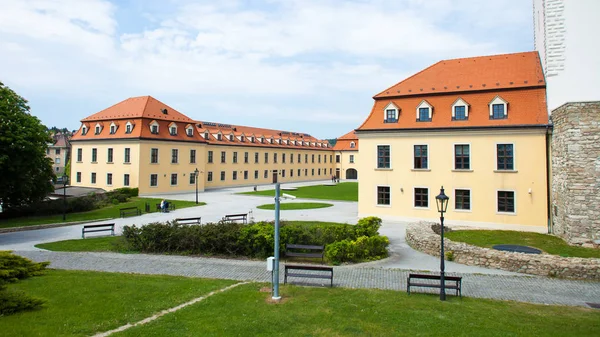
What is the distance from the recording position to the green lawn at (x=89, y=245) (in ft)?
56.0

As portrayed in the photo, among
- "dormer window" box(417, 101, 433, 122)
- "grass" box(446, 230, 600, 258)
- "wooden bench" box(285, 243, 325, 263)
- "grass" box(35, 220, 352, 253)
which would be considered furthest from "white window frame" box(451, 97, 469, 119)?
"grass" box(35, 220, 352, 253)

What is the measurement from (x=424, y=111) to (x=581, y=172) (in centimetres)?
982

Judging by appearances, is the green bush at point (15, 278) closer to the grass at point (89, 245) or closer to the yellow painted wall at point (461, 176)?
the grass at point (89, 245)

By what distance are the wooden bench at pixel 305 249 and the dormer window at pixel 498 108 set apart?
15074mm

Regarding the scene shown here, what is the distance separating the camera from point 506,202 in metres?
22.8

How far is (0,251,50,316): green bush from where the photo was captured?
841cm

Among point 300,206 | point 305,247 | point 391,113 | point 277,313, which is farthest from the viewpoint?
point 300,206

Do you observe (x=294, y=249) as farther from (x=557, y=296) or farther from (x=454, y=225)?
(x=454, y=225)

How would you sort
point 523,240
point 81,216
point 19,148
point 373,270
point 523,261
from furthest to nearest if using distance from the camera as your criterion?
point 81,216, point 19,148, point 523,240, point 373,270, point 523,261

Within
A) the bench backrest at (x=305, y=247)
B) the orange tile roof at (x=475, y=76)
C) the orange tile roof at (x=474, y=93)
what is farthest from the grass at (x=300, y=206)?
the bench backrest at (x=305, y=247)

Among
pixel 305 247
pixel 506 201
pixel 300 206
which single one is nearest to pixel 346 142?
pixel 300 206

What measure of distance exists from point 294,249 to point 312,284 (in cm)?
432

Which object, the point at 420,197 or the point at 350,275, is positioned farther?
the point at 420,197

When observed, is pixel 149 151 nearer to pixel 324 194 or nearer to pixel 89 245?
pixel 324 194
